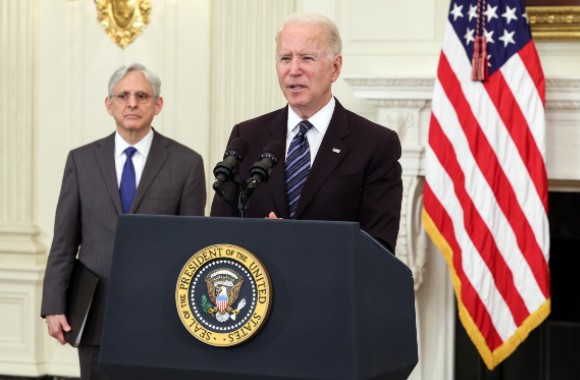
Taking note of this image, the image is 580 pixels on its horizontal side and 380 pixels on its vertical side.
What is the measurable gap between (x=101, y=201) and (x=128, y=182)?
0.47 feet

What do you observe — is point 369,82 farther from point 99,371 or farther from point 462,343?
point 99,371

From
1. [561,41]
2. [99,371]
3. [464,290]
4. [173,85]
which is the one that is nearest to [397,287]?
[99,371]

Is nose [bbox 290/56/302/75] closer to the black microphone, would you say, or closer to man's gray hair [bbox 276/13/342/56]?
man's gray hair [bbox 276/13/342/56]

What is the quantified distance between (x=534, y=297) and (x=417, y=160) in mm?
964

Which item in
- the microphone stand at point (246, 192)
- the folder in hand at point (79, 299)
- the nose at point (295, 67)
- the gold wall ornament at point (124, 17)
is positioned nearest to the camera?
the microphone stand at point (246, 192)

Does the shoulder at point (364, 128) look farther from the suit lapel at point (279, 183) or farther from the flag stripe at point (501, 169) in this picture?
the flag stripe at point (501, 169)

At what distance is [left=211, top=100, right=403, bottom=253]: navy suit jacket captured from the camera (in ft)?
8.94

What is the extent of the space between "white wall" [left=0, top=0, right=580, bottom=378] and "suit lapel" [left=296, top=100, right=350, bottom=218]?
2973 mm

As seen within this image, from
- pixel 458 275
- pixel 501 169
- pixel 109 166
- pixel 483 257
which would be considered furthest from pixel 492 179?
pixel 109 166

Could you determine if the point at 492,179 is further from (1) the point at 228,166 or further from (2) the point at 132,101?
(1) the point at 228,166

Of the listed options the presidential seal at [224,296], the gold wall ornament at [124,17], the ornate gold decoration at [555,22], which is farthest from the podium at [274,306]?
the gold wall ornament at [124,17]

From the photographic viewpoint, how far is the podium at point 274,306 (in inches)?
79.0

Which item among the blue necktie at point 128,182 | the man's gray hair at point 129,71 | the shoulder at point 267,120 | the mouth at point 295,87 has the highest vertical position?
the man's gray hair at point 129,71

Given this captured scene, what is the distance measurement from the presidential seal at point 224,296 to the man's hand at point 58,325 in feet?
6.14
